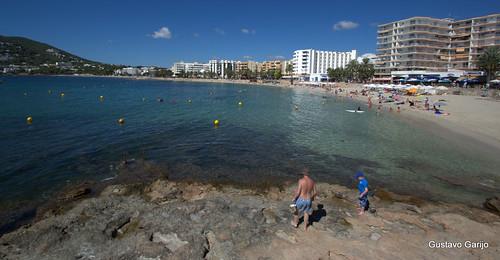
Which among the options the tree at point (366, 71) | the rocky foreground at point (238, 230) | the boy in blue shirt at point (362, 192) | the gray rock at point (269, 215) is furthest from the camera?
the tree at point (366, 71)

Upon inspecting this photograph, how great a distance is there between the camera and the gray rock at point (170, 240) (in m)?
7.79

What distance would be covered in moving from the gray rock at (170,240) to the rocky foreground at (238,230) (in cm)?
3

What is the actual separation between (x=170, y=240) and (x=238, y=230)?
1.87 meters

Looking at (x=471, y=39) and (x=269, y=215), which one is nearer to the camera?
(x=269, y=215)

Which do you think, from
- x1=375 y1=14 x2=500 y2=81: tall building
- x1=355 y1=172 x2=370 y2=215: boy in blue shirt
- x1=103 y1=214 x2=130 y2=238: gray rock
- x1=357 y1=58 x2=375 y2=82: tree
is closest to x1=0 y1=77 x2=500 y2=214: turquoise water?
x1=355 y1=172 x2=370 y2=215: boy in blue shirt

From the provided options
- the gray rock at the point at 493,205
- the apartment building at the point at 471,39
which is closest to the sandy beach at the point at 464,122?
the gray rock at the point at 493,205

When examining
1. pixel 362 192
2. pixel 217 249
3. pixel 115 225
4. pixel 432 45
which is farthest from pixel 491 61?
pixel 115 225

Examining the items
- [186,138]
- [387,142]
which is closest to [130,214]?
[186,138]

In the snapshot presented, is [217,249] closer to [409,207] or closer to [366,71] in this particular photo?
[409,207]

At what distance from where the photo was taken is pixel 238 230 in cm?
866

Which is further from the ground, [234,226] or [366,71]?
[366,71]

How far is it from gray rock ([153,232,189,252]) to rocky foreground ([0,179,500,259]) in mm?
26

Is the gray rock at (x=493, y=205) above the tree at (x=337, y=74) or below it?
below

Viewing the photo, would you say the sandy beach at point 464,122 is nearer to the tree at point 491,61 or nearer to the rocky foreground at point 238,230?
the rocky foreground at point 238,230
